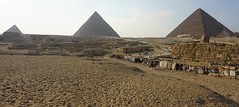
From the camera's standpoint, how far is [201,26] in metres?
41.9

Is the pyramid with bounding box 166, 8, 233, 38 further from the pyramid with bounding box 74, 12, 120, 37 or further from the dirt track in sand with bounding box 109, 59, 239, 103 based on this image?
the dirt track in sand with bounding box 109, 59, 239, 103

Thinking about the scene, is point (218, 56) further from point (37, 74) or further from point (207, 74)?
point (37, 74)

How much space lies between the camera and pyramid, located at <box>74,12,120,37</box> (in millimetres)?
57656

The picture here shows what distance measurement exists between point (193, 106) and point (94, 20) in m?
53.0

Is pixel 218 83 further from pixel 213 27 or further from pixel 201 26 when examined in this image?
pixel 213 27

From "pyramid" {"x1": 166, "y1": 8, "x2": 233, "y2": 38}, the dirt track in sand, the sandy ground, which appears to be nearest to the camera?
the sandy ground

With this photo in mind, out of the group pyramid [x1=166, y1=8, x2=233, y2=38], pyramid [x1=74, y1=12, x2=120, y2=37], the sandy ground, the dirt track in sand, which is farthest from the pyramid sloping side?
the sandy ground

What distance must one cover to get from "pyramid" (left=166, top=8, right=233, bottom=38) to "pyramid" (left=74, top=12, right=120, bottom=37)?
16529 mm

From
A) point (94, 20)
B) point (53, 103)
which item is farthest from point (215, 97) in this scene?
point (94, 20)

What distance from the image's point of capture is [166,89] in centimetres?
756

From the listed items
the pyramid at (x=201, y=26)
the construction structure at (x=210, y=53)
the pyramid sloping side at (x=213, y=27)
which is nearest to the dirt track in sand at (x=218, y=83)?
the construction structure at (x=210, y=53)

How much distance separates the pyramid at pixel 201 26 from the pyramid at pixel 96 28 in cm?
1653

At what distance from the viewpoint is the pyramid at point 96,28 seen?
5766 cm

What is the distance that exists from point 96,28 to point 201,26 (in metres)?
22.4
